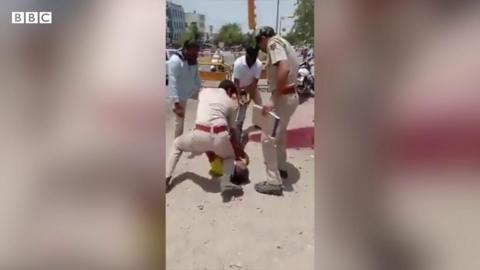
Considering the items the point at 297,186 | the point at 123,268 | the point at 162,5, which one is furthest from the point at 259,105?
the point at 123,268

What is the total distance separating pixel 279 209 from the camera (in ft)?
5.19

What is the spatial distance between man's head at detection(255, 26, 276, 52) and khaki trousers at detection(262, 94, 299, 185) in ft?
0.57

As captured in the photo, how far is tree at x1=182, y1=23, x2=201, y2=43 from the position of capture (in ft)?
5.09

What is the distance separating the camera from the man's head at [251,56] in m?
1.58

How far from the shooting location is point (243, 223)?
5.18 ft

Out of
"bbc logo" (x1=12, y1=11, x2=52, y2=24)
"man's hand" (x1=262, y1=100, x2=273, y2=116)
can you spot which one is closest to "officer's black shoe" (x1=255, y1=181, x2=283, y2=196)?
"man's hand" (x1=262, y1=100, x2=273, y2=116)

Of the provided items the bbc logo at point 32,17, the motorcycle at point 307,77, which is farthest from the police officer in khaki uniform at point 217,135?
the bbc logo at point 32,17

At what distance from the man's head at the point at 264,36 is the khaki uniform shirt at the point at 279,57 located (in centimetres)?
1

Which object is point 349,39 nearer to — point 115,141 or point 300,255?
point 300,255

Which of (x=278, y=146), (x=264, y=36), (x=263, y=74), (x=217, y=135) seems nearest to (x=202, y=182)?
→ (x=217, y=135)

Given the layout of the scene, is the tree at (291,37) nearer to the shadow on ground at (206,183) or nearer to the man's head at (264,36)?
the man's head at (264,36)

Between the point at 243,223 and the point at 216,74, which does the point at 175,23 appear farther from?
the point at 243,223

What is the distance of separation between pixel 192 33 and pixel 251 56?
0.20 meters

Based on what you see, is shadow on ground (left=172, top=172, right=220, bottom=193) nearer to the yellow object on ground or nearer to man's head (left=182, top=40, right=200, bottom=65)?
the yellow object on ground
